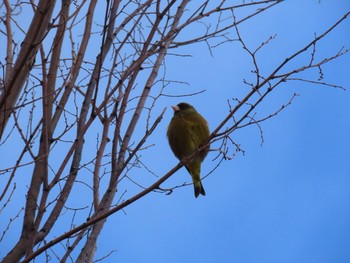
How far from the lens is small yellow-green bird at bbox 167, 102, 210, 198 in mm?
3449

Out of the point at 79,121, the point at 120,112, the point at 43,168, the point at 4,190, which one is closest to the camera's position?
the point at 4,190

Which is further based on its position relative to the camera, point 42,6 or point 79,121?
point 79,121

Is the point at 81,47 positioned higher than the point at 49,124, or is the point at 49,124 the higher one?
the point at 81,47

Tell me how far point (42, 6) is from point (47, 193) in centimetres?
78

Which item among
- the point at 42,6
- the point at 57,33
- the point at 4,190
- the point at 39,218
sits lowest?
the point at 39,218

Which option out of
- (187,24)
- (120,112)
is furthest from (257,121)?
(187,24)

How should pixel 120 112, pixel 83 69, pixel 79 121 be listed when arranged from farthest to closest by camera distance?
1. pixel 83 69
2. pixel 120 112
3. pixel 79 121

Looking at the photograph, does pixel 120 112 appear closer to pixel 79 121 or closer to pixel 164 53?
pixel 79 121

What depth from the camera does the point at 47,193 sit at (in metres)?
2.19

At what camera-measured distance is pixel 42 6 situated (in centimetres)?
213

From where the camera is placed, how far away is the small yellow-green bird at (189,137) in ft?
11.3

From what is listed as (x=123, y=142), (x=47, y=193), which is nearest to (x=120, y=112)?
(x=123, y=142)

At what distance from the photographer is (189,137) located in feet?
11.5

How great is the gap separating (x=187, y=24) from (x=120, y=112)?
727 millimetres
